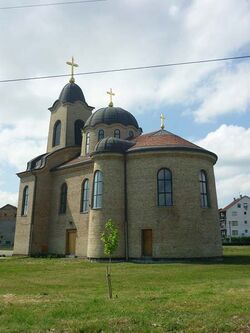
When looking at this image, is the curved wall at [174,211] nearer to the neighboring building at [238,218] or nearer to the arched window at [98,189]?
the arched window at [98,189]

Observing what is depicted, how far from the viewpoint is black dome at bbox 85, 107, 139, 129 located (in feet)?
113

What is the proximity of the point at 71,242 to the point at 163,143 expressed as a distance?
1143 cm

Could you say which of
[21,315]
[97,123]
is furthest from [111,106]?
[21,315]

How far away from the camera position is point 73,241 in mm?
31484

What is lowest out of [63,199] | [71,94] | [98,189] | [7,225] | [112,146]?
[98,189]

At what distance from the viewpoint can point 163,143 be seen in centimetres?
2748

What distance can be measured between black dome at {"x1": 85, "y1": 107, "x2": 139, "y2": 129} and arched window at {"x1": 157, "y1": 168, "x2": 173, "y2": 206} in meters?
9.42

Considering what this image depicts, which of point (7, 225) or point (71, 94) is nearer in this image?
point (71, 94)

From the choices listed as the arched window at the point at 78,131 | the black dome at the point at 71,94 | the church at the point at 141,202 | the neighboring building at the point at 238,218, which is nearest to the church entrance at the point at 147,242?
the church at the point at 141,202

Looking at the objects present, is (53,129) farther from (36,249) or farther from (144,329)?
(144,329)

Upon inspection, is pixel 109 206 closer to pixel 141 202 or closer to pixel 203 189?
pixel 141 202

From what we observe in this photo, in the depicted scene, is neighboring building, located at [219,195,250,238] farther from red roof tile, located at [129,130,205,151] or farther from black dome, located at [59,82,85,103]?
red roof tile, located at [129,130,205,151]

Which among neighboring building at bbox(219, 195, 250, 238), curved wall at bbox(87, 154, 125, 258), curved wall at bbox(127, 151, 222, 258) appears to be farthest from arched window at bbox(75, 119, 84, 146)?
neighboring building at bbox(219, 195, 250, 238)

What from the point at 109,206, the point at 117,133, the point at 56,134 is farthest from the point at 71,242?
the point at 56,134
